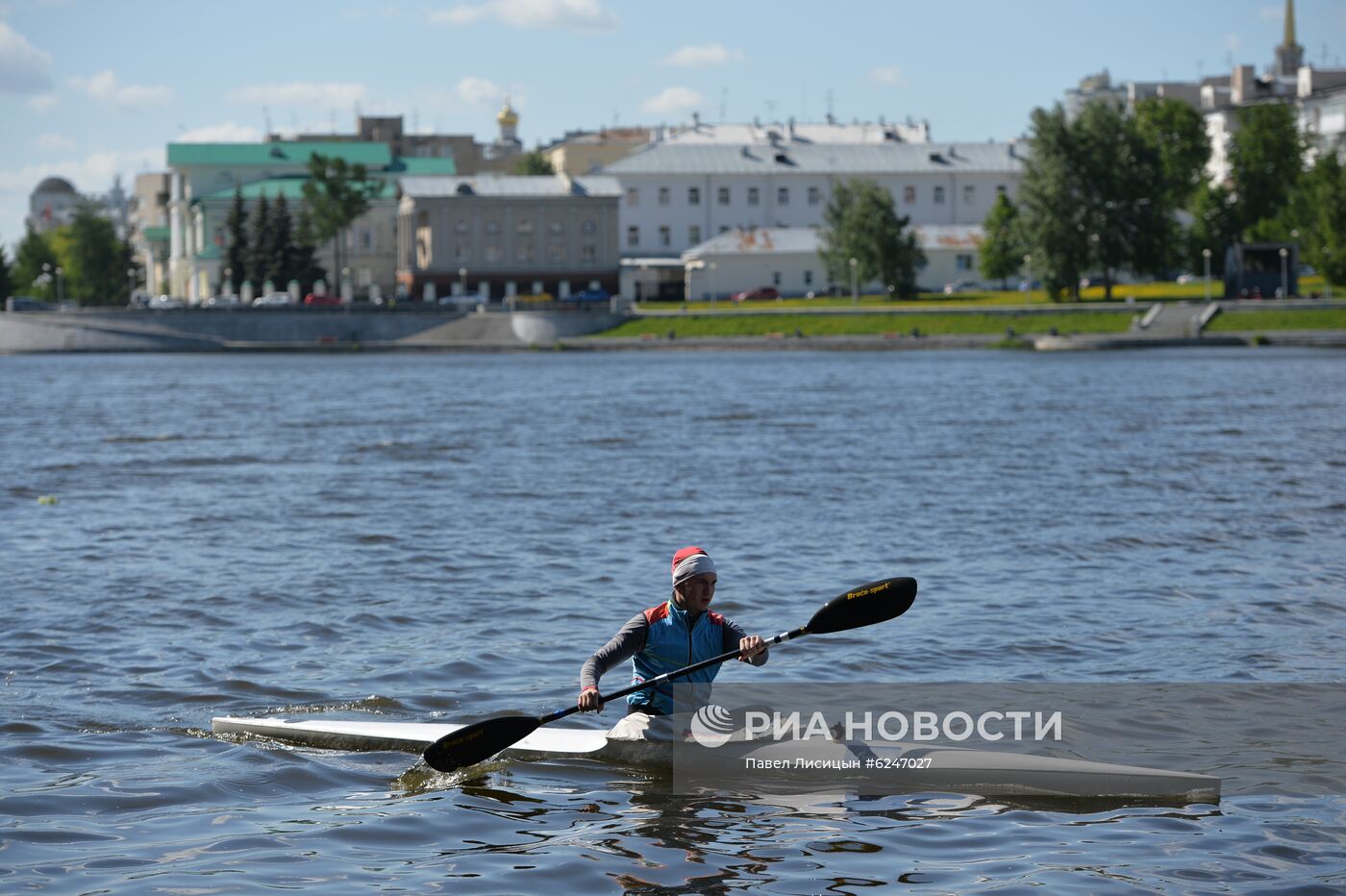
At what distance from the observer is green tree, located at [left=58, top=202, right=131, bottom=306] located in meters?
145

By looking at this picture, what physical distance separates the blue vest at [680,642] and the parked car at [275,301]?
95.2 metres

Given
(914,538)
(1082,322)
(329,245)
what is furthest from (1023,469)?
(329,245)

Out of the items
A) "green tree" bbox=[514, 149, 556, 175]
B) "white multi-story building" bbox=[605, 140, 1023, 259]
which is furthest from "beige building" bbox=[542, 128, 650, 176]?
"white multi-story building" bbox=[605, 140, 1023, 259]

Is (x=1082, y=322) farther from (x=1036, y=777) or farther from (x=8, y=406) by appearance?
(x=1036, y=777)

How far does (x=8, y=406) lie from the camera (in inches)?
2287

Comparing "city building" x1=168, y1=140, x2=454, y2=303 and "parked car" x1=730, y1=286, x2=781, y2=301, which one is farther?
"city building" x1=168, y1=140, x2=454, y2=303

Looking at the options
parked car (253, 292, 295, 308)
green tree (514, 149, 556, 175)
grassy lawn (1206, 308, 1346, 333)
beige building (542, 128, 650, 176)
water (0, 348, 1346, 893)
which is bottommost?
water (0, 348, 1346, 893)

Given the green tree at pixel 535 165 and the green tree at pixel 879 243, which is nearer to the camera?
the green tree at pixel 879 243

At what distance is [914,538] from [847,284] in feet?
279

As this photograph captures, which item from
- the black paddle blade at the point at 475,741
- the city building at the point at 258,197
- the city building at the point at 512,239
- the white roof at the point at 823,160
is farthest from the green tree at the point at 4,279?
the black paddle blade at the point at 475,741

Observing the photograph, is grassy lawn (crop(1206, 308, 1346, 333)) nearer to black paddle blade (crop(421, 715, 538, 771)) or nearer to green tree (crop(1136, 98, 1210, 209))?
green tree (crop(1136, 98, 1210, 209))

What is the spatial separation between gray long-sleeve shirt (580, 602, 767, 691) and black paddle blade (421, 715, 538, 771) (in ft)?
2.38

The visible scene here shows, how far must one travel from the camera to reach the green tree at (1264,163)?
10119 cm

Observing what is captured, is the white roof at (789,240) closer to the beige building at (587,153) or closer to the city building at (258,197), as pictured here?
the city building at (258,197)
